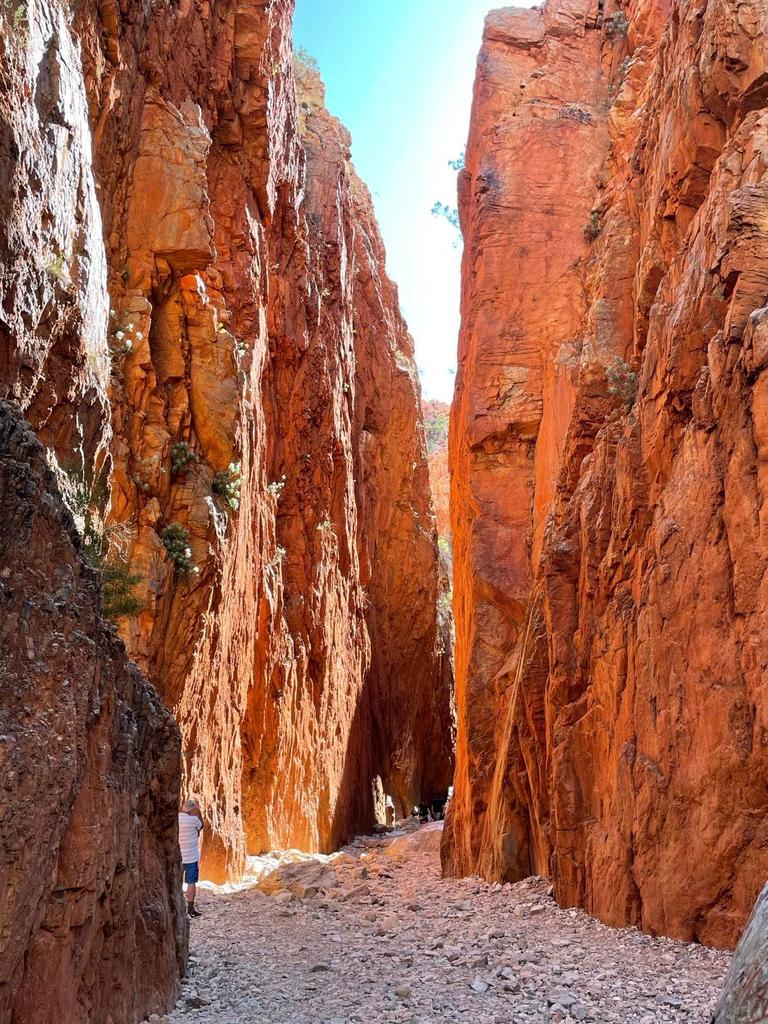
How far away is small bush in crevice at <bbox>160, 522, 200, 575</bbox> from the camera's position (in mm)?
15211

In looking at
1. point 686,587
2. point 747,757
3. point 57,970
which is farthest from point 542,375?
point 57,970

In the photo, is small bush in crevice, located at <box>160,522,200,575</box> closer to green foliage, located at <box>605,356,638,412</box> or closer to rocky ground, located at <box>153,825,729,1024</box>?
rocky ground, located at <box>153,825,729,1024</box>

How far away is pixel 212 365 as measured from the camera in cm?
1708

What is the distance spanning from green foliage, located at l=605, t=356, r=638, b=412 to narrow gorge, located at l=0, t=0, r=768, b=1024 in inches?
3.1

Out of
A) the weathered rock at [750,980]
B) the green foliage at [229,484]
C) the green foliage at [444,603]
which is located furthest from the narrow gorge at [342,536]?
the green foliage at [444,603]

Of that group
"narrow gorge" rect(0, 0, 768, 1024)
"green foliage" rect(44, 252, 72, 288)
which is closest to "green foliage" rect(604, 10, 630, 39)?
"narrow gorge" rect(0, 0, 768, 1024)

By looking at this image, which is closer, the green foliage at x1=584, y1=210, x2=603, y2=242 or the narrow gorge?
the narrow gorge

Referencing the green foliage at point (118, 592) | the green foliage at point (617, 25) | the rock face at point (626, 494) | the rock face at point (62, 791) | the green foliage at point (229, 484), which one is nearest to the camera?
the rock face at point (62, 791)

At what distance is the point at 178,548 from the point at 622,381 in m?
7.63

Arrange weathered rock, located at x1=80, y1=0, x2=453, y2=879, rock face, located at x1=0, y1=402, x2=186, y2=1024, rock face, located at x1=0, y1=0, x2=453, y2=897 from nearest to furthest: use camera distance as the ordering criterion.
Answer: rock face, located at x1=0, y1=402, x2=186, y2=1024, rock face, located at x1=0, y1=0, x2=453, y2=897, weathered rock, located at x1=80, y1=0, x2=453, y2=879

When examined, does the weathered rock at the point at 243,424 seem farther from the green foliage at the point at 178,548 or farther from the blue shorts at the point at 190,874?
the blue shorts at the point at 190,874

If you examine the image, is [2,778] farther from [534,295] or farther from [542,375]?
[534,295]

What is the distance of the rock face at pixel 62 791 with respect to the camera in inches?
178

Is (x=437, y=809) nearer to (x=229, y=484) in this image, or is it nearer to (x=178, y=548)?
(x=229, y=484)
